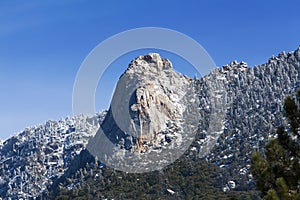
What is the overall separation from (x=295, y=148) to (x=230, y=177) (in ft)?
548

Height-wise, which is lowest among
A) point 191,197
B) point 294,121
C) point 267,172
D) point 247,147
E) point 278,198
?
point 278,198

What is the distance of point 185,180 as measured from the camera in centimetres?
18712

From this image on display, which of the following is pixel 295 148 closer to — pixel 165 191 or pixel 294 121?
pixel 294 121

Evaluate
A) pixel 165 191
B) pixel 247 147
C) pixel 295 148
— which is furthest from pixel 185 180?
pixel 295 148

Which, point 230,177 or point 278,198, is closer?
point 278,198

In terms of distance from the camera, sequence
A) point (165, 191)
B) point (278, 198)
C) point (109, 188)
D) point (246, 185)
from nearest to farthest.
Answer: point (278, 198) → point (246, 185) → point (165, 191) → point (109, 188)

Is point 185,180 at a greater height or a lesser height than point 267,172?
greater

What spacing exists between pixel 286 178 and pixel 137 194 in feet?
551

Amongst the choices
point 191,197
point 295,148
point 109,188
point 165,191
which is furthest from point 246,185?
point 295,148

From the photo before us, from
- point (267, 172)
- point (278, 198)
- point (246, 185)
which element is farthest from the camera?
point (246, 185)

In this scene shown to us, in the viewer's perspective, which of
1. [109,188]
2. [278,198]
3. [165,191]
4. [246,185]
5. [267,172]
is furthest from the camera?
[109,188]

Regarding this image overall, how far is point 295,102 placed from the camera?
19.4 meters

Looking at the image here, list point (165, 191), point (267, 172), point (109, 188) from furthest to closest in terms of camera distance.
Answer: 1. point (109, 188)
2. point (165, 191)
3. point (267, 172)

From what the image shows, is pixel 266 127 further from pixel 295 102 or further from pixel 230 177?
pixel 295 102
